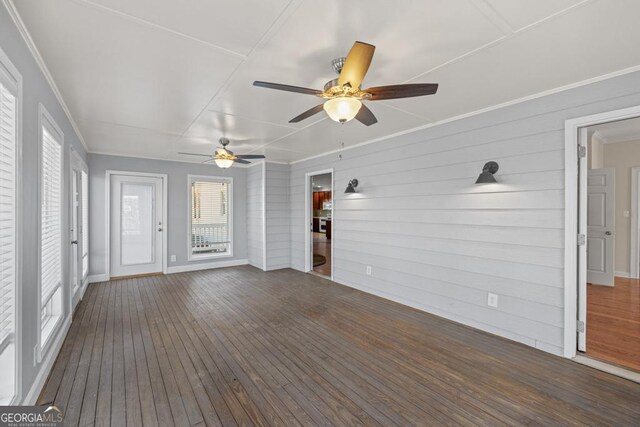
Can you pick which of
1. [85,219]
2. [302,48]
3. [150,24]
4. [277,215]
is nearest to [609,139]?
[302,48]

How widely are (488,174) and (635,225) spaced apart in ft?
14.4

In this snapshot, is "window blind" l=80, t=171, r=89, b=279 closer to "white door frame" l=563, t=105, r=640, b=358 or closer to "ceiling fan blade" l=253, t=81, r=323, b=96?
"ceiling fan blade" l=253, t=81, r=323, b=96

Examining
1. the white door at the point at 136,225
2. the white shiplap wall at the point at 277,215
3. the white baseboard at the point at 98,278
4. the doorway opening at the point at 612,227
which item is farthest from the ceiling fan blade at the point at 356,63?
the white baseboard at the point at 98,278

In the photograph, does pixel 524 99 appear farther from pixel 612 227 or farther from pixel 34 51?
pixel 34 51

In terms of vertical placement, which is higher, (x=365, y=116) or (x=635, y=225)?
(x=365, y=116)

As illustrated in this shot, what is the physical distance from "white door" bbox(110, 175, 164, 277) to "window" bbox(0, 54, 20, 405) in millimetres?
4482

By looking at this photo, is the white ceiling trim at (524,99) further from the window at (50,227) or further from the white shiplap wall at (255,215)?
the window at (50,227)

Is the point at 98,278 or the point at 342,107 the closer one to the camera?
the point at 342,107

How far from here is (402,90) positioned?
6.41ft

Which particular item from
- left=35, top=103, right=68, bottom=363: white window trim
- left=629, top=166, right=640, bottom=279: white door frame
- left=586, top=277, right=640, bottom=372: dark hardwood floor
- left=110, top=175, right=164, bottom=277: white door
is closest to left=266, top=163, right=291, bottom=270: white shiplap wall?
left=110, top=175, right=164, bottom=277: white door

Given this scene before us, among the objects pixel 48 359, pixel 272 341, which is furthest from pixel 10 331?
pixel 272 341

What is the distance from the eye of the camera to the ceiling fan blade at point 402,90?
1880 millimetres

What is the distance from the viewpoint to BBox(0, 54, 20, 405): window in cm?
159

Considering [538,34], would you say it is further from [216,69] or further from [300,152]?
[300,152]
